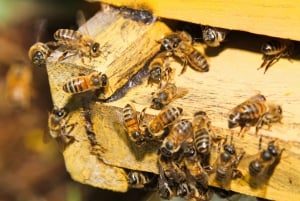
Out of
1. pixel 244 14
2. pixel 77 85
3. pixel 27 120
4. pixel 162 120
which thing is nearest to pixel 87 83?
pixel 77 85

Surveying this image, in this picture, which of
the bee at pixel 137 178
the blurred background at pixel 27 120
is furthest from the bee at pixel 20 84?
the bee at pixel 137 178

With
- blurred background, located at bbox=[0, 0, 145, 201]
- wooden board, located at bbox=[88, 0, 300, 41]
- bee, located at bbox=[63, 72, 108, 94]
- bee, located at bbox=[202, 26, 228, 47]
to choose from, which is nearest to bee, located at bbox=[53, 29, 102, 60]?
bee, located at bbox=[63, 72, 108, 94]

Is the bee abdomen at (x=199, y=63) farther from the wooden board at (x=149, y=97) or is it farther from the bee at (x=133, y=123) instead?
the bee at (x=133, y=123)

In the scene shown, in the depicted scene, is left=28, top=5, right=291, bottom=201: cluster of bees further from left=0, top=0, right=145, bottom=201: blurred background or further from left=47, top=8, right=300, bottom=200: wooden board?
left=0, top=0, right=145, bottom=201: blurred background

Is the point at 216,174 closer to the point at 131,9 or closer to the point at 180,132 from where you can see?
the point at 180,132

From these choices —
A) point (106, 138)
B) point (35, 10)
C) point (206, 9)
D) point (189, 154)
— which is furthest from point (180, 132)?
point (35, 10)

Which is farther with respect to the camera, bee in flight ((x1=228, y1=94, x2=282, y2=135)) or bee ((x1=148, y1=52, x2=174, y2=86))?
bee ((x1=148, y1=52, x2=174, y2=86))
